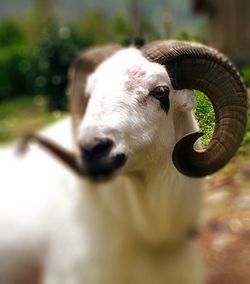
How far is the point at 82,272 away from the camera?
1700 millimetres

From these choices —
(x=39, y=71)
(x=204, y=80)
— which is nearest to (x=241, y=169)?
(x=204, y=80)

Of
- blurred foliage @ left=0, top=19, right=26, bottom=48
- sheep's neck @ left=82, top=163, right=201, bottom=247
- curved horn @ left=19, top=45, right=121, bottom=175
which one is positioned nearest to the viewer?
sheep's neck @ left=82, top=163, right=201, bottom=247

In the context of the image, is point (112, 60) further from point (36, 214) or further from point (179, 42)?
point (36, 214)

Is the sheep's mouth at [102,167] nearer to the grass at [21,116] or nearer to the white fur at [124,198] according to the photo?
the white fur at [124,198]

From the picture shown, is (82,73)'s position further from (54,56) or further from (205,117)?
(54,56)

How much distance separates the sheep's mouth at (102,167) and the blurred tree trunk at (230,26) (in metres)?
0.32

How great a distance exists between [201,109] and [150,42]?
161mm

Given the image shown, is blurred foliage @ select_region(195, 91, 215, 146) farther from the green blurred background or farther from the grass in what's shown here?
the grass

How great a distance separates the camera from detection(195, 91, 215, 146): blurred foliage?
0.77 m

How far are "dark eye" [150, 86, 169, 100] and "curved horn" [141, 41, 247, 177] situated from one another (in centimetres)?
1

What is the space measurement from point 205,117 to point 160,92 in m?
0.11

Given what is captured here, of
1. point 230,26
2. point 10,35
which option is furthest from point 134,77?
point 10,35

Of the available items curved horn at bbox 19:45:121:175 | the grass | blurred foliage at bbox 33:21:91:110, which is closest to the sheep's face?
curved horn at bbox 19:45:121:175

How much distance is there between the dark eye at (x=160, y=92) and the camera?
862mm
